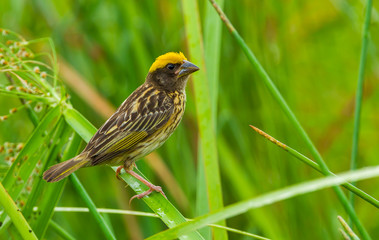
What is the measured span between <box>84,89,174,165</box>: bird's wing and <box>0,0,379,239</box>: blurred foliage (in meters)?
0.61

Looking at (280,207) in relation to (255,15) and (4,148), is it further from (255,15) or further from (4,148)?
(4,148)

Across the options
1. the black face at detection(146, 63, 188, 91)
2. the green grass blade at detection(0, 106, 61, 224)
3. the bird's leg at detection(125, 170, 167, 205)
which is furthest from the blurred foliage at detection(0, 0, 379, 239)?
the green grass blade at detection(0, 106, 61, 224)

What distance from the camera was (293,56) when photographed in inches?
174

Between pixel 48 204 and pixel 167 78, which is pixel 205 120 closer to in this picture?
pixel 48 204

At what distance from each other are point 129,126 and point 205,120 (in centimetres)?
88

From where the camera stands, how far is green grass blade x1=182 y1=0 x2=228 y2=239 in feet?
6.42

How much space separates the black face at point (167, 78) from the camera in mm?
3124

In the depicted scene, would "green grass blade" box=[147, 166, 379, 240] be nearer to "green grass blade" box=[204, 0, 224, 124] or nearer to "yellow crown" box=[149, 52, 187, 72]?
"green grass blade" box=[204, 0, 224, 124]

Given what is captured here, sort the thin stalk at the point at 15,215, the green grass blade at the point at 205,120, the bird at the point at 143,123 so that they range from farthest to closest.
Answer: the bird at the point at 143,123
the green grass blade at the point at 205,120
the thin stalk at the point at 15,215

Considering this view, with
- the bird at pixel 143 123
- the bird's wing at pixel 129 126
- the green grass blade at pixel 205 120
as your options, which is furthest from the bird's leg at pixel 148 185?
the green grass blade at pixel 205 120

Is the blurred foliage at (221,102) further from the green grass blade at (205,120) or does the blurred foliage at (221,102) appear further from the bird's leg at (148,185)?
the green grass blade at (205,120)

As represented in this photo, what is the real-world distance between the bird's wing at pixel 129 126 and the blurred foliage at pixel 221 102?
614mm

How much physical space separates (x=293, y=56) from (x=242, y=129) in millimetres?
980

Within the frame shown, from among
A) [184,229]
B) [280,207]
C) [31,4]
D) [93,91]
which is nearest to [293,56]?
[280,207]
